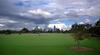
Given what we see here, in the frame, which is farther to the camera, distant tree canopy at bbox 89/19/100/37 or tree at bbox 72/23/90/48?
tree at bbox 72/23/90/48

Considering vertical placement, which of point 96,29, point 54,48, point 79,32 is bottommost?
point 54,48

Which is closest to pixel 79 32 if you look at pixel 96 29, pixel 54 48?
pixel 96 29

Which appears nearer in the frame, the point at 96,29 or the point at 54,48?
the point at 96,29

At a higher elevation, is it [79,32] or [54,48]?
[79,32]

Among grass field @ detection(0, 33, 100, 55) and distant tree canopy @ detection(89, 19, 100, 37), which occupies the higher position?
distant tree canopy @ detection(89, 19, 100, 37)

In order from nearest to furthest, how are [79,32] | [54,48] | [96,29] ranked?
[96,29]
[54,48]
[79,32]

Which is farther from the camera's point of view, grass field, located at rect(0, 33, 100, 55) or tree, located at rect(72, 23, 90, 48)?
tree, located at rect(72, 23, 90, 48)

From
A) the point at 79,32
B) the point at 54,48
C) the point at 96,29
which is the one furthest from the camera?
the point at 79,32

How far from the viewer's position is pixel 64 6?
23.6ft

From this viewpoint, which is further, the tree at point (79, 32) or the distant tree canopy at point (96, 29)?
the tree at point (79, 32)

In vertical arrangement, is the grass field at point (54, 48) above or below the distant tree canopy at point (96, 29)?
below

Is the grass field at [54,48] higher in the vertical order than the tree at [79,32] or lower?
lower

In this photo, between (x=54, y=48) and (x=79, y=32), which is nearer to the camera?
(x=54, y=48)

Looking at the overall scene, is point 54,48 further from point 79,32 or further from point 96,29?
point 96,29
